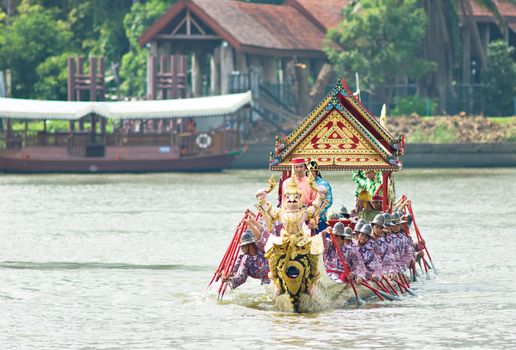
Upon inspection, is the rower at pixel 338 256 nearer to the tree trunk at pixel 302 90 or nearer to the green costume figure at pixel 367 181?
the green costume figure at pixel 367 181

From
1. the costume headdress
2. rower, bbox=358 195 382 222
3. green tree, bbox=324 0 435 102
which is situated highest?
green tree, bbox=324 0 435 102

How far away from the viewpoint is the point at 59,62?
74.0m

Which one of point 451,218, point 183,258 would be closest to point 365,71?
point 451,218

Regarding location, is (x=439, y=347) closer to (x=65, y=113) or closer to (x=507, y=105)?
(x=65, y=113)

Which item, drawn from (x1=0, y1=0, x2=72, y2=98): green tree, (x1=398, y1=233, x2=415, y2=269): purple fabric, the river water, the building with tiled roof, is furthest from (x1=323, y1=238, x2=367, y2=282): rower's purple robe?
(x1=0, y1=0, x2=72, y2=98): green tree

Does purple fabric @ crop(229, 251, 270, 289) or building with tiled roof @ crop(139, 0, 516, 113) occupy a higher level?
building with tiled roof @ crop(139, 0, 516, 113)

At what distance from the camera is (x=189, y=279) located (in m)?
29.5

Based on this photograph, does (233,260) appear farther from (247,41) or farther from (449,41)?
(449,41)

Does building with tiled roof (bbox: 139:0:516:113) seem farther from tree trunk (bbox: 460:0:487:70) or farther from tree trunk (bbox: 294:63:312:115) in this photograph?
tree trunk (bbox: 460:0:487:70)

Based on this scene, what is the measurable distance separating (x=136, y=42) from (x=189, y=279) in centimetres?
4554

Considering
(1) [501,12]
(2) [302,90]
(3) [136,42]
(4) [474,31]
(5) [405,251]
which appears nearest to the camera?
(5) [405,251]

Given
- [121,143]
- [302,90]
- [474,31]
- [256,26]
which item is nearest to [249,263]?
[121,143]

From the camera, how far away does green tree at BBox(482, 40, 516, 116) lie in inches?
2749

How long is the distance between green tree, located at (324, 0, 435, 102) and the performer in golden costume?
45.1 metres
